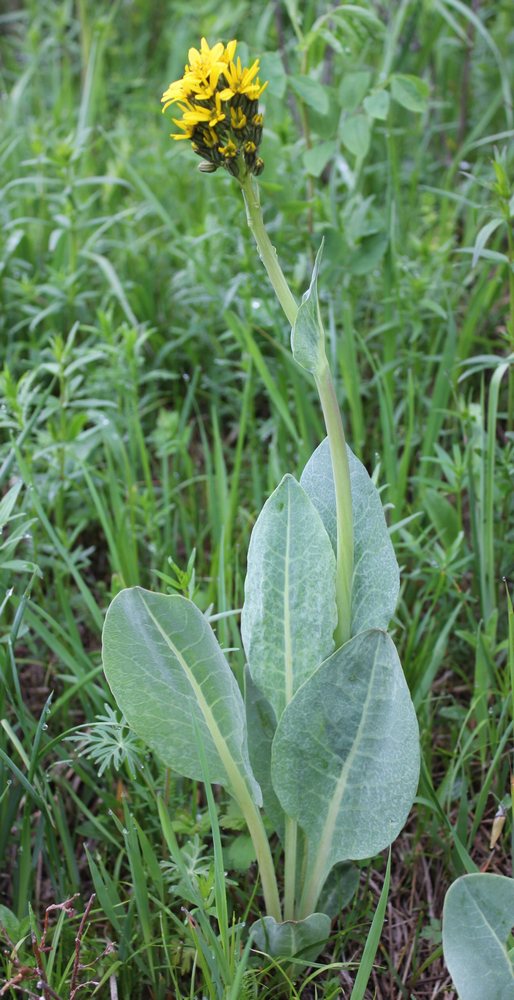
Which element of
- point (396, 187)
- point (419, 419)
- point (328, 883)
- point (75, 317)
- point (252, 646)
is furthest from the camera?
point (75, 317)

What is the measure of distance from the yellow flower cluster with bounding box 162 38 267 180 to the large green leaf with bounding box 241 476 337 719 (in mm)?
426

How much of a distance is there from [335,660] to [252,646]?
0.16 m

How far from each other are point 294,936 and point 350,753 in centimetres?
30

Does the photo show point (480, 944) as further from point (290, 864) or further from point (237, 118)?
point (237, 118)

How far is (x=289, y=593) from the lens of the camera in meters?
1.29

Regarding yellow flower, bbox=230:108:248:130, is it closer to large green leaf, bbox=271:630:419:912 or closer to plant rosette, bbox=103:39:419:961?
plant rosette, bbox=103:39:419:961

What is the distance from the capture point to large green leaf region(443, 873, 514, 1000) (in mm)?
1190

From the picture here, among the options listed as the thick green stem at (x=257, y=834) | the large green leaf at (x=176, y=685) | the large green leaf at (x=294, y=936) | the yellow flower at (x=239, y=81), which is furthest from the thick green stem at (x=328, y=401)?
the large green leaf at (x=294, y=936)

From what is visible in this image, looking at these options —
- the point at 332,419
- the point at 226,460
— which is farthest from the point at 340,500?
the point at 226,460

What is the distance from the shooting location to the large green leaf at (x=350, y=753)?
120 cm

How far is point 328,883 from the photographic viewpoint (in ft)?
4.77

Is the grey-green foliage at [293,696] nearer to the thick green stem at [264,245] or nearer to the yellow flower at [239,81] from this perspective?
the thick green stem at [264,245]

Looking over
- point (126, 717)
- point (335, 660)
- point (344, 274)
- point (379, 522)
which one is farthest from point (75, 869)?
point (344, 274)

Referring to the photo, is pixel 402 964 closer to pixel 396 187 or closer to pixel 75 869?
pixel 75 869
